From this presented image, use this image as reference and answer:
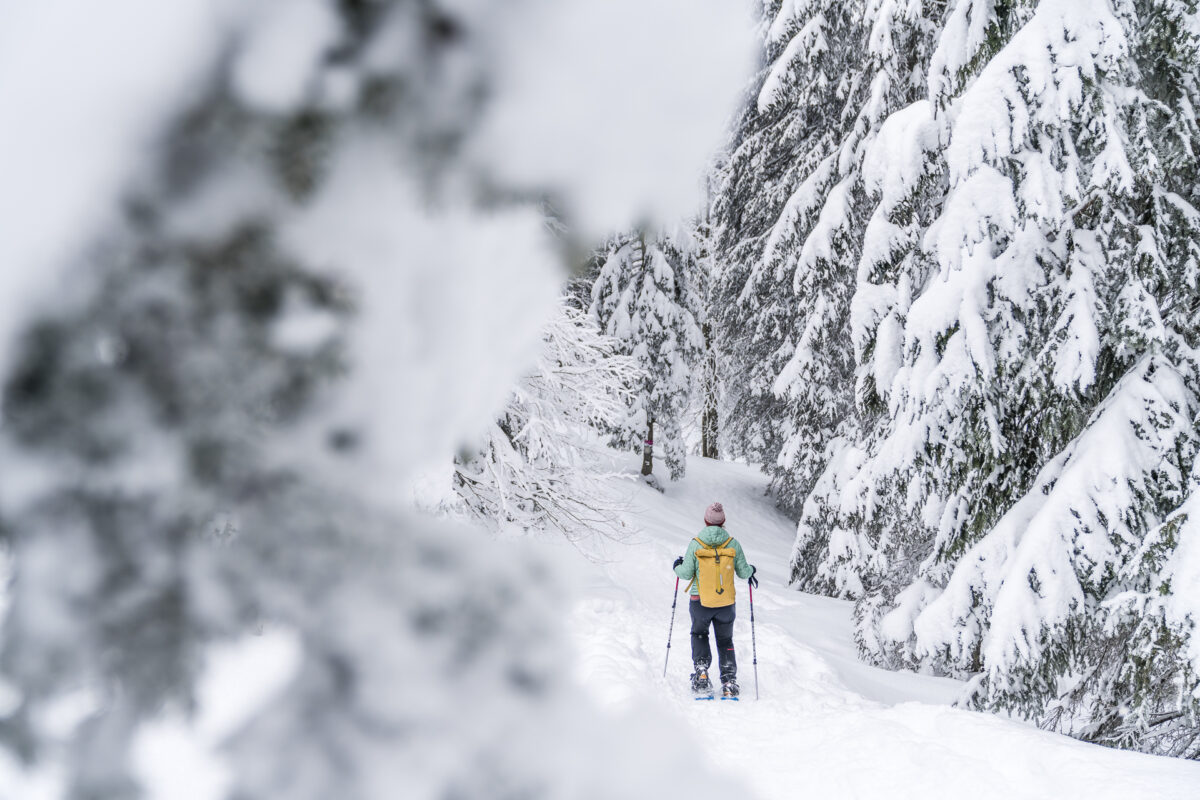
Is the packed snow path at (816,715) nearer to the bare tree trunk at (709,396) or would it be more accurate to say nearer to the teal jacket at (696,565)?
the teal jacket at (696,565)

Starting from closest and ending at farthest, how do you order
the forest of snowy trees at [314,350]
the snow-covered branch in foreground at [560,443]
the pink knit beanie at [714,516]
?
the forest of snowy trees at [314,350], the pink knit beanie at [714,516], the snow-covered branch in foreground at [560,443]

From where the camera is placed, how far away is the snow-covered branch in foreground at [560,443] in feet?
19.2

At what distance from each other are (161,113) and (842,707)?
6.33m

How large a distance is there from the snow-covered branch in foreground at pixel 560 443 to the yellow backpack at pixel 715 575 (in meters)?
1.31

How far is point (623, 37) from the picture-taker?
1.19 ft

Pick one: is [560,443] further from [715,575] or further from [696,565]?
[715,575]

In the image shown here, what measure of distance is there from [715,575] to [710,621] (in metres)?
0.44

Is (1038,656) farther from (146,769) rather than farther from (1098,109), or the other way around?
(146,769)

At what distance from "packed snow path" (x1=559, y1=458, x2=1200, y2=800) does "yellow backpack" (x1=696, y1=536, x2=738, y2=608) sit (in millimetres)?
736

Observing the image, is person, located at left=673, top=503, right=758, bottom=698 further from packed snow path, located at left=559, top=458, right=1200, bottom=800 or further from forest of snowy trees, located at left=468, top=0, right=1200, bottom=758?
forest of snowy trees, located at left=468, top=0, right=1200, bottom=758

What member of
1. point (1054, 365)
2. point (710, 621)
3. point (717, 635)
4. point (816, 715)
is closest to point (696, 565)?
point (710, 621)

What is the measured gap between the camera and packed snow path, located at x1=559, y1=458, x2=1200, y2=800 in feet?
10.5

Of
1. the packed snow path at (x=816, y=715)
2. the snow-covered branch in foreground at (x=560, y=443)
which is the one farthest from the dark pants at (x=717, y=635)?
the snow-covered branch in foreground at (x=560, y=443)

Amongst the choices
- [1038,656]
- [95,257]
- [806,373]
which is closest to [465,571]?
[95,257]
